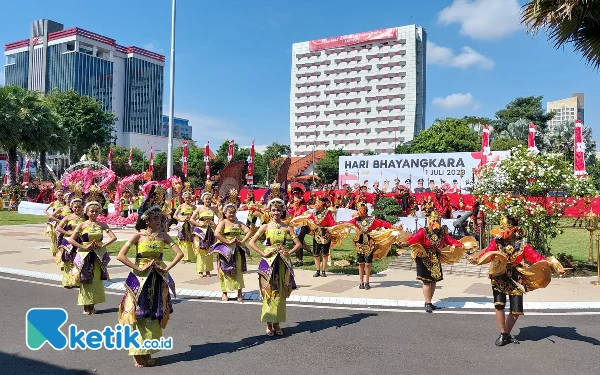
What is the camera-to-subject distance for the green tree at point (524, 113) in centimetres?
6700

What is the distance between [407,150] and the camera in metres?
70.9

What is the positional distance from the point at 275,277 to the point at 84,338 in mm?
2688

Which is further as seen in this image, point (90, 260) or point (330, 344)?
point (90, 260)

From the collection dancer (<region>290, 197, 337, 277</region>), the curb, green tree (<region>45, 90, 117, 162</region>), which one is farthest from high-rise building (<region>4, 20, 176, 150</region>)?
the curb

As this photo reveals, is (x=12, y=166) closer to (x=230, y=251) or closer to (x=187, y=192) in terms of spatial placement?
(x=187, y=192)

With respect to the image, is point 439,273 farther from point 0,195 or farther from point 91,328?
point 0,195

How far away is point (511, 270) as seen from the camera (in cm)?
672

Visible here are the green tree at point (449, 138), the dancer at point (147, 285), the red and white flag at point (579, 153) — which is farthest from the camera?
the green tree at point (449, 138)

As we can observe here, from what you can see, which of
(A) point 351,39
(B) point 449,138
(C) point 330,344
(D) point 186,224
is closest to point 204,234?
(D) point 186,224

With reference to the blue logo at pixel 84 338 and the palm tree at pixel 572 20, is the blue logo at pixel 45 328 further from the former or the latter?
the palm tree at pixel 572 20

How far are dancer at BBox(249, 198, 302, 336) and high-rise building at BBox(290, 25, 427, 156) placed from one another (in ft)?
317

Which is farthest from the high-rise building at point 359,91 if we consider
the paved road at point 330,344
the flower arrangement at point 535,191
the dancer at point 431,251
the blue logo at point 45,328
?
the blue logo at point 45,328

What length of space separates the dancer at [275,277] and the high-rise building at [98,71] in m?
120

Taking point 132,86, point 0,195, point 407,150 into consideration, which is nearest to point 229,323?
point 0,195
